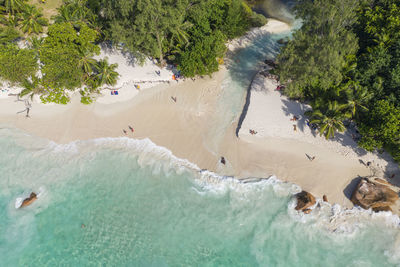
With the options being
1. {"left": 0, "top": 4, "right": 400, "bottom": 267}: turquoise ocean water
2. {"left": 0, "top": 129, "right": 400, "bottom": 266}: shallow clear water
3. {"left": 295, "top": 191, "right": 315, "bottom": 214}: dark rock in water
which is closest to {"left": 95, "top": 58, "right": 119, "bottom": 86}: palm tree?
{"left": 0, "top": 4, "right": 400, "bottom": 267}: turquoise ocean water

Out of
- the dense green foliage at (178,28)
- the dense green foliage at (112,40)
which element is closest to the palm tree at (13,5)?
the dense green foliage at (112,40)

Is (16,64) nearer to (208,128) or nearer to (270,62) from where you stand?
(208,128)

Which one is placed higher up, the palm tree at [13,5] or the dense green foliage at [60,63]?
the palm tree at [13,5]

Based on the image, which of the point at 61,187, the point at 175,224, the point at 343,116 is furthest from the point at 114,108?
the point at 343,116

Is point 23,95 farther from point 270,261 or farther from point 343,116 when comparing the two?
point 343,116

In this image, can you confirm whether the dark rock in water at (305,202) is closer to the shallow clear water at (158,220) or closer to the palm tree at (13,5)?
the shallow clear water at (158,220)

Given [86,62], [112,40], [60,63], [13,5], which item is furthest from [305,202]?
[13,5]
